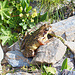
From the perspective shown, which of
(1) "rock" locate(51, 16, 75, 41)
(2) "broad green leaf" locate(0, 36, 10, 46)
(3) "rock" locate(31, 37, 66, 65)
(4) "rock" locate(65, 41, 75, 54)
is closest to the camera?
(3) "rock" locate(31, 37, 66, 65)

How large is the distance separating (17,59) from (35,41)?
88cm

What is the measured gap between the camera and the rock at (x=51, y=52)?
→ 11.0 ft

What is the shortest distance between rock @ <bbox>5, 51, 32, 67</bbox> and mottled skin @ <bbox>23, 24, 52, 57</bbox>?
6.9 inches

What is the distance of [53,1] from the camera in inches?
182

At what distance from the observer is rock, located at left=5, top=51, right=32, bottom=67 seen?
3725 millimetres

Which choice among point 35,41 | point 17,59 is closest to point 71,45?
point 35,41

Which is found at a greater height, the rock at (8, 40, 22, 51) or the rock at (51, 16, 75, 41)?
the rock at (51, 16, 75, 41)

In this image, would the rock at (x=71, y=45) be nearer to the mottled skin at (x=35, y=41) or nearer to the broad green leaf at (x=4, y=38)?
the mottled skin at (x=35, y=41)

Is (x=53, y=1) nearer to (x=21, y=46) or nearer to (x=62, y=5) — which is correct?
(x=62, y=5)

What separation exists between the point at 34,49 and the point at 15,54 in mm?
719

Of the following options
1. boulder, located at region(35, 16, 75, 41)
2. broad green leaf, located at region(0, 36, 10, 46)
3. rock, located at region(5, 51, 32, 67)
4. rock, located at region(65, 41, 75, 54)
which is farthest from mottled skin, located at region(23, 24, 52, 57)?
broad green leaf, located at region(0, 36, 10, 46)

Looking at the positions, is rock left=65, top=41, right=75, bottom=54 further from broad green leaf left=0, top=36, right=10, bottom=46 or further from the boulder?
broad green leaf left=0, top=36, right=10, bottom=46

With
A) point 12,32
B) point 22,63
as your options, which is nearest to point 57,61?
point 22,63

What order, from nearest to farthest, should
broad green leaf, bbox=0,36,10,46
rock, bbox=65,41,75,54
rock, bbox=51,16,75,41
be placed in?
rock, bbox=65,41,75,54
rock, bbox=51,16,75,41
broad green leaf, bbox=0,36,10,46
